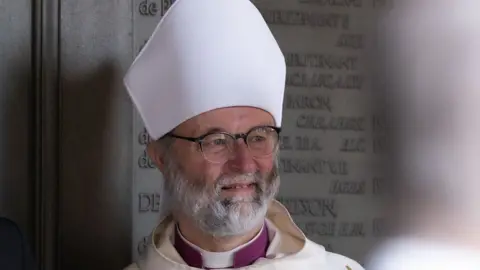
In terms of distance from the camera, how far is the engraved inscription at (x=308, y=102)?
1627mm

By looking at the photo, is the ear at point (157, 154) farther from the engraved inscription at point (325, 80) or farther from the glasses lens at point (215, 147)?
the engraved inscription at point (325, 80)

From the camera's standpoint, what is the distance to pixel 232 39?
135 cm

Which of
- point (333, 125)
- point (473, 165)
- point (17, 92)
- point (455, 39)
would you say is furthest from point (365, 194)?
point (17, 92)

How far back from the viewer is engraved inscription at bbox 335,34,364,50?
65.6 inches

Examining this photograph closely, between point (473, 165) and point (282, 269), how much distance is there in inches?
24.0

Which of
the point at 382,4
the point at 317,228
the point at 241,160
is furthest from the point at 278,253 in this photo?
the point at 382,4

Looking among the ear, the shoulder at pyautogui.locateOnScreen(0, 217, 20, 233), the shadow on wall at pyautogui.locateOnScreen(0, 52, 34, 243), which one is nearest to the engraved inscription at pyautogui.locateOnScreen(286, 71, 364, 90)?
the ear

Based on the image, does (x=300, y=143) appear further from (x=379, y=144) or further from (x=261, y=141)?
(x=261, y=141)

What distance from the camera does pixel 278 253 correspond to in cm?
137

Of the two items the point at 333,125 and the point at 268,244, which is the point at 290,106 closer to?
the point at 333,125

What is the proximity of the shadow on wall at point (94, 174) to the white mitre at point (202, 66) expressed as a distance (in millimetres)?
167

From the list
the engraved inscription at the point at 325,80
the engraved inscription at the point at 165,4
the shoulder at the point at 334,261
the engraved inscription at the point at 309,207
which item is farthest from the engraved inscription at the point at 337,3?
the shoulder at the point at 334,261

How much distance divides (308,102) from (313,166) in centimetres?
12

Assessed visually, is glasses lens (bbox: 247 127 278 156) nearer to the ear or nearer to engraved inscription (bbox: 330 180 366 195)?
the ear
